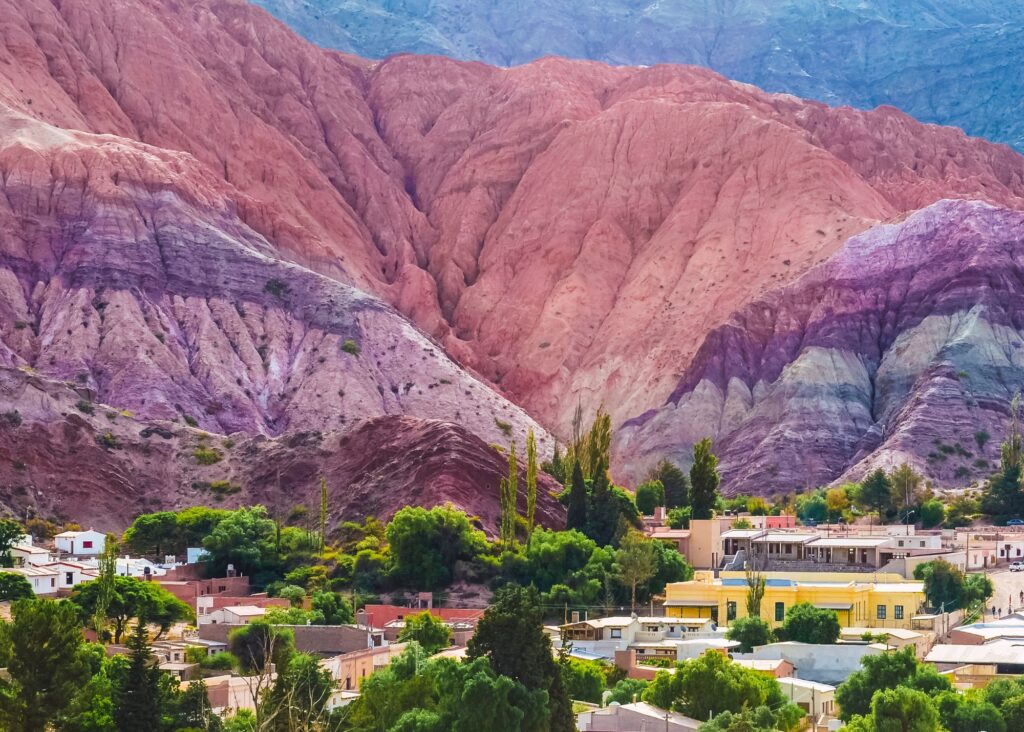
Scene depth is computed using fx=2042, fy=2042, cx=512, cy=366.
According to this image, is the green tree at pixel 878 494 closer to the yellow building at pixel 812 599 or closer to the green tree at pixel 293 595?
the yellow building at pixel 812 599

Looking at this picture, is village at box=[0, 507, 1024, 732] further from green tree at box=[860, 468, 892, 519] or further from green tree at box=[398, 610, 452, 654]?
green tree at box=[860, 468, 892, 519]

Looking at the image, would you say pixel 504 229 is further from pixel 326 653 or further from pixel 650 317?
pixel 326 653

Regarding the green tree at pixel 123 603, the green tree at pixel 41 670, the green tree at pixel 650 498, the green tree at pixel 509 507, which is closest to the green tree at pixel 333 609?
the green tree at pixel 123 603

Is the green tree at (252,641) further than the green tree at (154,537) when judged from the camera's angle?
No

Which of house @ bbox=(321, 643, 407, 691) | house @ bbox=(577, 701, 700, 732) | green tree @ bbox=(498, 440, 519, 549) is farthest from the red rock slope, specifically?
house @ bbox=(577, 701, 700, 732)

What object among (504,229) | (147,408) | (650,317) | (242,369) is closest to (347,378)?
(242,369)

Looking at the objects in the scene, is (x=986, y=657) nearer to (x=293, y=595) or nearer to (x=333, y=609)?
(x=333, y=609)

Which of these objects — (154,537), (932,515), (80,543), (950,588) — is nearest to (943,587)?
(950,588)
